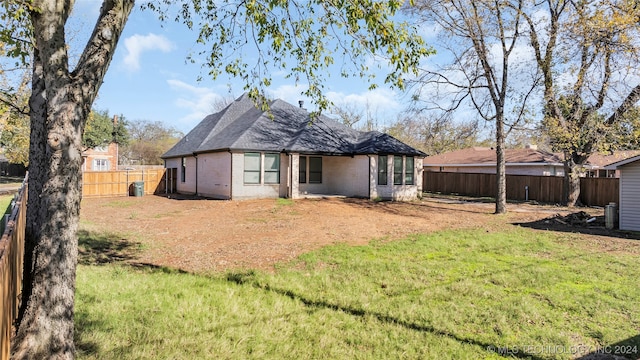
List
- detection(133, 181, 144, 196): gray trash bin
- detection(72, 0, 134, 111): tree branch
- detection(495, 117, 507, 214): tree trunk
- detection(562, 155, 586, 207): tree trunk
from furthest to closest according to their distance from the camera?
detection(133, 181, 144, 196): gray trash bin → detection(562, 155, 586, 207): tree trunk → detection(495, 117, 507, 214): tree trunk → detection(72, 0, 134, 111): tree branch

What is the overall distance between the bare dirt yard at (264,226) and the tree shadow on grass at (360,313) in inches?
30.0

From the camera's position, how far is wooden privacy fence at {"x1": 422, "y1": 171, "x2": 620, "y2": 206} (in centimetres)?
2017

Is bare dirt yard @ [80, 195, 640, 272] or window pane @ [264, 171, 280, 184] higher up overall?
window pane @ [264, 171, 280, 184]

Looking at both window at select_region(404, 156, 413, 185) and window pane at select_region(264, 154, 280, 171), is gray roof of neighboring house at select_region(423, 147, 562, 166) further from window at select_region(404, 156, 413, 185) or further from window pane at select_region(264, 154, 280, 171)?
window pane at select_region(264, 154, 280, 171)

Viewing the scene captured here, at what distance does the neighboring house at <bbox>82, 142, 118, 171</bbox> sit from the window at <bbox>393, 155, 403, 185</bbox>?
34.4 metres

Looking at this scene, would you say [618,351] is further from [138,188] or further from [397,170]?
[138,188]

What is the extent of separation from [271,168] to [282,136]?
2.37 metres

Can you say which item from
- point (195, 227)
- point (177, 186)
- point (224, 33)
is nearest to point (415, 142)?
point (177, 186)

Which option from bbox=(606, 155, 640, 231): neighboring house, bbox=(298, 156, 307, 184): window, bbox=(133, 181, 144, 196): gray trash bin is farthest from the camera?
bbox=(133, 181, 144, 196): gray trash bin

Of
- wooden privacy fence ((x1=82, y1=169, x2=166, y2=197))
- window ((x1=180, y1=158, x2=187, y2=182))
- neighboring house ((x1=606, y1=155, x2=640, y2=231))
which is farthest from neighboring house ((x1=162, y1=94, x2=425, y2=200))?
neighboring house ((x1=606, y1=155, x2=640, y2=231))

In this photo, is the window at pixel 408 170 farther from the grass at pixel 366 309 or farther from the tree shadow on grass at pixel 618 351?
the tree shadow on grass at pixel 618 351

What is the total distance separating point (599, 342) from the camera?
4.27 m

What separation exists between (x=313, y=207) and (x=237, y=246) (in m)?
7.28

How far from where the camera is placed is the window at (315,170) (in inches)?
851
